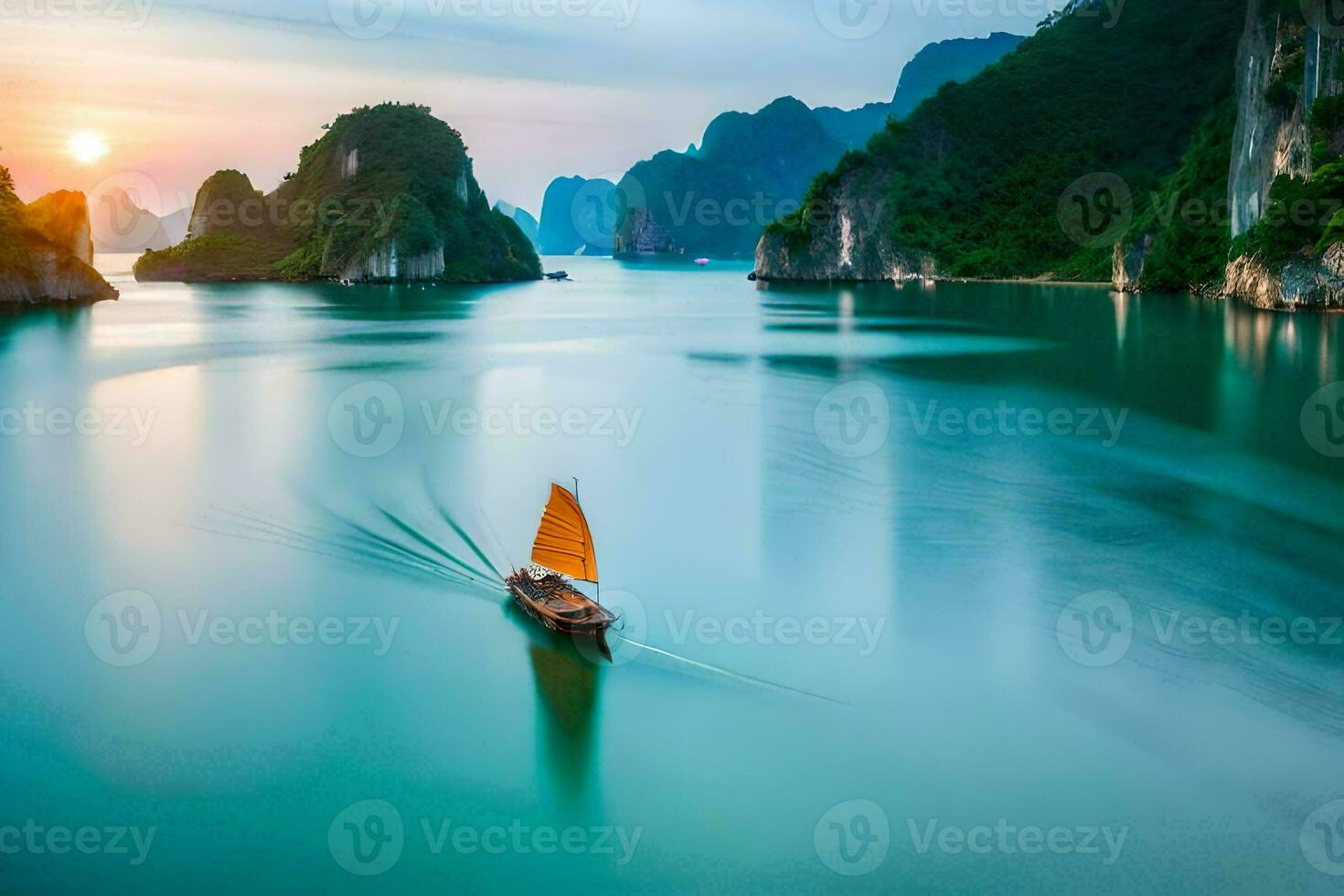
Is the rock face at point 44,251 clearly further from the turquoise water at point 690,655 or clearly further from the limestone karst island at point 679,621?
the turquoise water at point 690,655

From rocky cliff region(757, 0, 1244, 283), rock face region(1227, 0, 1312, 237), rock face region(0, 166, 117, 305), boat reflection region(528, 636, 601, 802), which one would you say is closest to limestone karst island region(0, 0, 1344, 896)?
boat reflection region(528, 636, 601, 802)

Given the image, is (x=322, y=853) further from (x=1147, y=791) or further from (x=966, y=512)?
(x=966, y=512)

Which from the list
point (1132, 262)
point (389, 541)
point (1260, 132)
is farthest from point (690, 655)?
point (1132, 262)

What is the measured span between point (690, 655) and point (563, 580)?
74.9 inches

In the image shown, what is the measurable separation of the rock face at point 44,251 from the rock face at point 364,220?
38504 mm

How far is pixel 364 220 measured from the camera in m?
110

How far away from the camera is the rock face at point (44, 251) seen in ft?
196

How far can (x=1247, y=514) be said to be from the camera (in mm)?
16375

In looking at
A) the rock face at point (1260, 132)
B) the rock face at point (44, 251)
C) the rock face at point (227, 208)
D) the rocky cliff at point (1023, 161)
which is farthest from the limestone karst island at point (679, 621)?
the rock face at point (227, 208)

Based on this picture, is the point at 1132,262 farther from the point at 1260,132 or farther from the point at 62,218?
the point at 62,218

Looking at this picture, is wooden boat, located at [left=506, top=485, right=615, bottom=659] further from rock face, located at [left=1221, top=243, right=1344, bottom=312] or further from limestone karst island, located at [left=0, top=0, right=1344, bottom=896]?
rock face, located at [left=1221, top=243, right=1344, bottom=312]

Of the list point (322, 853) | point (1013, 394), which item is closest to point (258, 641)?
point (322, 853)

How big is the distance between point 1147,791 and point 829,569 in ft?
19.8

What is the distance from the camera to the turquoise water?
796cm
